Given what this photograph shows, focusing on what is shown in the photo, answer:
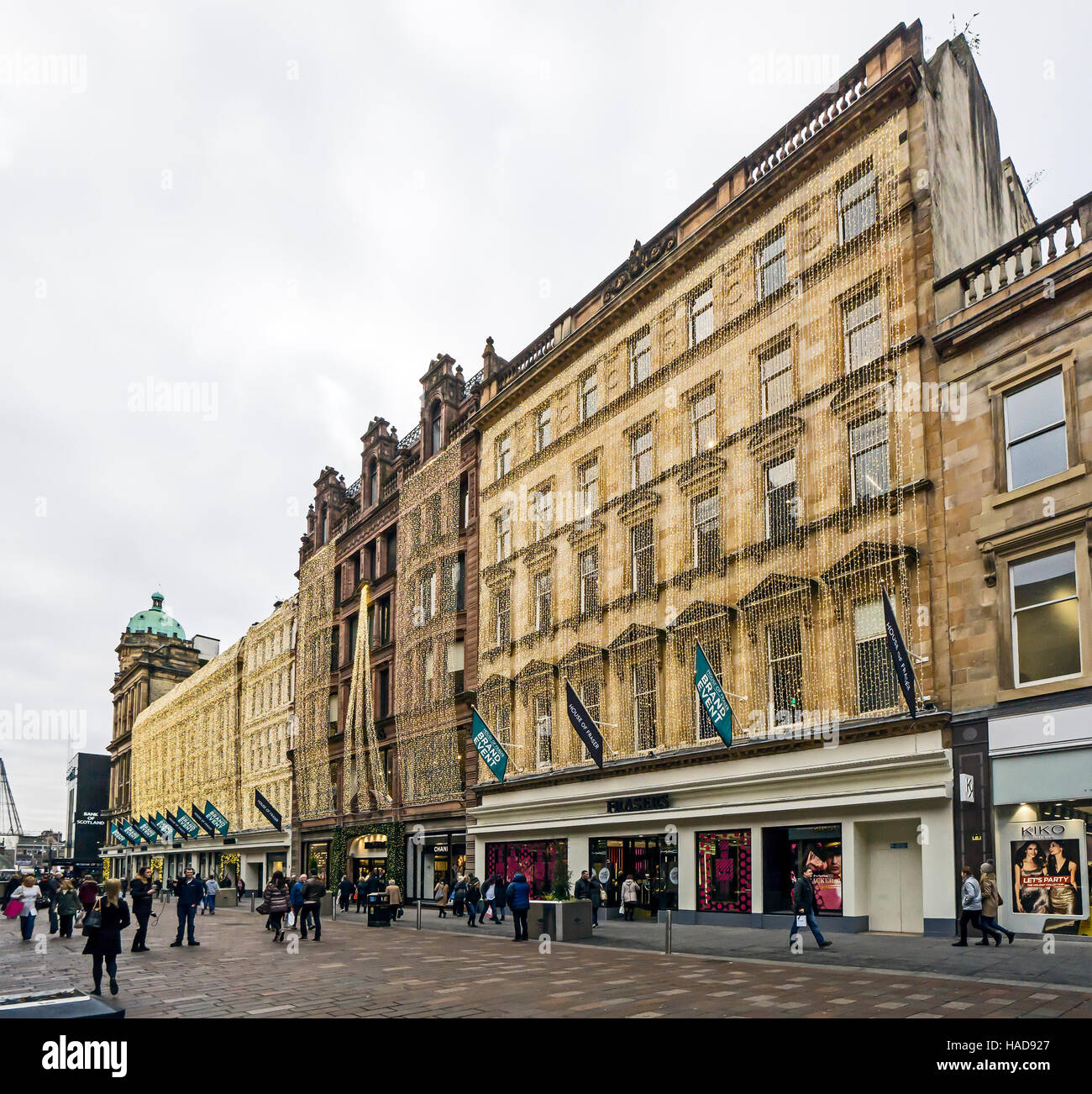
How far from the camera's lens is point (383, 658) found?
52344 mm

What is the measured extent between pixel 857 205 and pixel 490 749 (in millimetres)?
19607

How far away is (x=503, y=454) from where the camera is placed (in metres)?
43.4

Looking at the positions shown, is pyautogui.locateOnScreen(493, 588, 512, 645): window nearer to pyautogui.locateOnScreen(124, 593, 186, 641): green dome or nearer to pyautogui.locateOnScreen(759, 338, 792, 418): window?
pyautogui.locateOnScreen(759, 338, 792, 418): window

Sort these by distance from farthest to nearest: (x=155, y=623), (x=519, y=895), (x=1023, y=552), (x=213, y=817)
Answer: (x=155, y=623)
(x=213, y=817)
(x=519, y=895)
(x=1023, y=552)

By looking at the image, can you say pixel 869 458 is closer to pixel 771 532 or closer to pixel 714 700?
pixel 771 532

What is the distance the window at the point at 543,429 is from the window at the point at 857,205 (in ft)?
49.1

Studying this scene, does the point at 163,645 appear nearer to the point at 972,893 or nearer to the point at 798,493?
the point at 798,493

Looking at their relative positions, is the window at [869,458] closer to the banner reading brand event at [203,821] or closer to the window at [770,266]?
the window at [770,266]

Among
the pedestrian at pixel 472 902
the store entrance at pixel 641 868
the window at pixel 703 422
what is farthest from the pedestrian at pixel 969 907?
the pedestrian at pixel 472 902

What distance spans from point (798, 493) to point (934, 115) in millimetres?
9704

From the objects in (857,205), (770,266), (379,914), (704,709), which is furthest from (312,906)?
(857,205)

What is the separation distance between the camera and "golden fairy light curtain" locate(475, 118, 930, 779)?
2531 cm

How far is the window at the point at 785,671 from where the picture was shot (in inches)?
1051
